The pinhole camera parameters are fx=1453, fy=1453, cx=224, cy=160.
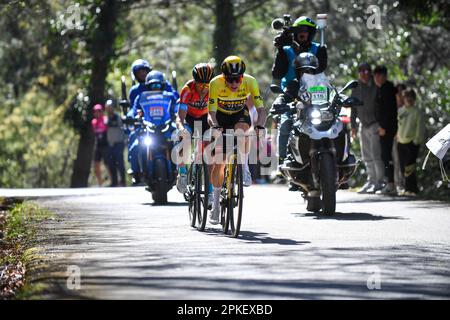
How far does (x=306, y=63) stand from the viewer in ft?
60.6

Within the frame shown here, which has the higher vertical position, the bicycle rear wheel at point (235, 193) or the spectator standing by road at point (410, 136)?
the spectator standing by road at point (410, 136)

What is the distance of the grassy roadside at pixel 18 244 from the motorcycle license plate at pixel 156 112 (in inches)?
89.9

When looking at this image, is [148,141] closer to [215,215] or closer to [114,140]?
[215,215]

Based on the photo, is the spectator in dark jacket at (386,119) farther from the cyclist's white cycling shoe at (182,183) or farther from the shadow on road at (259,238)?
the shadow on road at (259,238)

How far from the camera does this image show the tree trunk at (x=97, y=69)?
116ft

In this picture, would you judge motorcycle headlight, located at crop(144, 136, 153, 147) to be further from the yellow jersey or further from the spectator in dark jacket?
the yellow jersey

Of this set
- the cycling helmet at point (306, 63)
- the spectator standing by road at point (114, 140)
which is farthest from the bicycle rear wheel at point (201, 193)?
the spectator standing by road at point (114, 140)

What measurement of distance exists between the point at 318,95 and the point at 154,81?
4.50 meters

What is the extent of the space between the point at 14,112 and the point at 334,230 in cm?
4197

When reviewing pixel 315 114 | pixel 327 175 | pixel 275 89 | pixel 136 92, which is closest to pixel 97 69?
pixel 136 92

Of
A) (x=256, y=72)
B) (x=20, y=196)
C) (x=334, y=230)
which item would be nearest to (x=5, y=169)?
(x=256, y=72)

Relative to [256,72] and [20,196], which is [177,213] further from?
[256,72]

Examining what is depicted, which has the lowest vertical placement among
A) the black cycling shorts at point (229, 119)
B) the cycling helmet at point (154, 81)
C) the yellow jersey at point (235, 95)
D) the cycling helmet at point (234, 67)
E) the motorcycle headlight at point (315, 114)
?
the black cycling shorts at point (229, 119)

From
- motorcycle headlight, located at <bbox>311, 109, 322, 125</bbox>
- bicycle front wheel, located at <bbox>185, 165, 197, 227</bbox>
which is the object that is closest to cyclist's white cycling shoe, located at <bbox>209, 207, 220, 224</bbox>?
bicycle front wheel, located at <bbox>185, 165, 197, 227</bbox>
